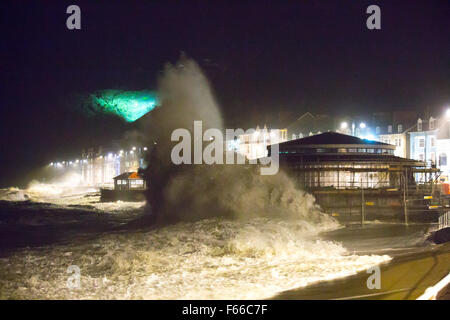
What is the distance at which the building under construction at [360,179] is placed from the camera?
99.1 feet

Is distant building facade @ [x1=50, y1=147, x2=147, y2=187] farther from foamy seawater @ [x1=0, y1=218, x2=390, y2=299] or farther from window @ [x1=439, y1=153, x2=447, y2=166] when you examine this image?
foamy seawater @ [x1=0, y1=218, x2=390, y2=299]

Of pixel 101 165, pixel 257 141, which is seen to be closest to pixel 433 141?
pixel 257 141

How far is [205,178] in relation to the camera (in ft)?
113

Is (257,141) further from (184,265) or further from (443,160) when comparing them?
(184,265)

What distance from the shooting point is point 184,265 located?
15586mm

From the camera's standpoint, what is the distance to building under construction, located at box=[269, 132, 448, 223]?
1190 inches

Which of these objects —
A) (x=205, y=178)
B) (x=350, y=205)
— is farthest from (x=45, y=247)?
(x=350, y=205)

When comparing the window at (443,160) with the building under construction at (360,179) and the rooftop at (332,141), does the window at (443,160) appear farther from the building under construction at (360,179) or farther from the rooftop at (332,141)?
the rooftop at (332,141)

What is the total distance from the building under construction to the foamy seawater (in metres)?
9.49

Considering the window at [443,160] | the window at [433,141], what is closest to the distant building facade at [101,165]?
→ the window at [433,141]

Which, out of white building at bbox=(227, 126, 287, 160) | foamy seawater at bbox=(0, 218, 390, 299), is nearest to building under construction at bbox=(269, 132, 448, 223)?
foamy seawater at bbox=(0, 218, 390, 299)

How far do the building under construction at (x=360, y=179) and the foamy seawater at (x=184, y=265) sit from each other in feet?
31.1
